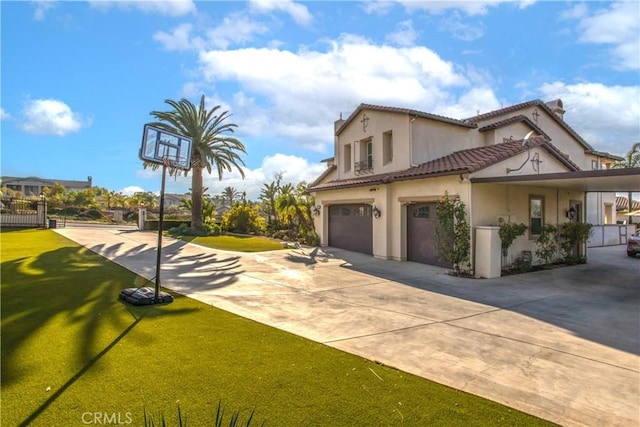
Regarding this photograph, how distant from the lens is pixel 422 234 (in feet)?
46.3

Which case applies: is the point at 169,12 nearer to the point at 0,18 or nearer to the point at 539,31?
the point at 0,18

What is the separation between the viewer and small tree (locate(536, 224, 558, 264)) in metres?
13.9

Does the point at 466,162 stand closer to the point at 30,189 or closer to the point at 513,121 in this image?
the point at 513,121

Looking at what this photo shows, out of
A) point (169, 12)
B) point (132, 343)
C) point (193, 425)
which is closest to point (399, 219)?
point (169, 12)

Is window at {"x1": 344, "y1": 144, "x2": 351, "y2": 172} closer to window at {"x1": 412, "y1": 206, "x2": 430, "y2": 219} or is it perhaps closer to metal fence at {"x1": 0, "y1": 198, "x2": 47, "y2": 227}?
window at {"x1": 412, "y1": 206, "x2": 430, "y2": 219}

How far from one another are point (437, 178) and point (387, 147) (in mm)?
4645

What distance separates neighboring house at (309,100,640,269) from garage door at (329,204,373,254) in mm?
51

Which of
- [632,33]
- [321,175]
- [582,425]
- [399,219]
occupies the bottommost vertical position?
[582,425]

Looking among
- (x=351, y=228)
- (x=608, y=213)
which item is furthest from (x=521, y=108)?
(x=608, y=213)

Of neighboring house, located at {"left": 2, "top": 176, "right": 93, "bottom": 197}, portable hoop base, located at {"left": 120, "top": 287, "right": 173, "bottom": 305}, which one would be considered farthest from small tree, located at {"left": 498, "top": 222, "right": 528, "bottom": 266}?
neighboring house, located at {"left": 2, "top": 176, "right": 93, "bottom": 197}

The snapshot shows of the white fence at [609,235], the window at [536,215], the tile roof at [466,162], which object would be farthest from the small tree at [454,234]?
the white fence at [609,235]

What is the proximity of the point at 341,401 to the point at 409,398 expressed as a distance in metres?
0.72

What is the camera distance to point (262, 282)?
1009 cm

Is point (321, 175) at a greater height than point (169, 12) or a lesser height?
lesser
